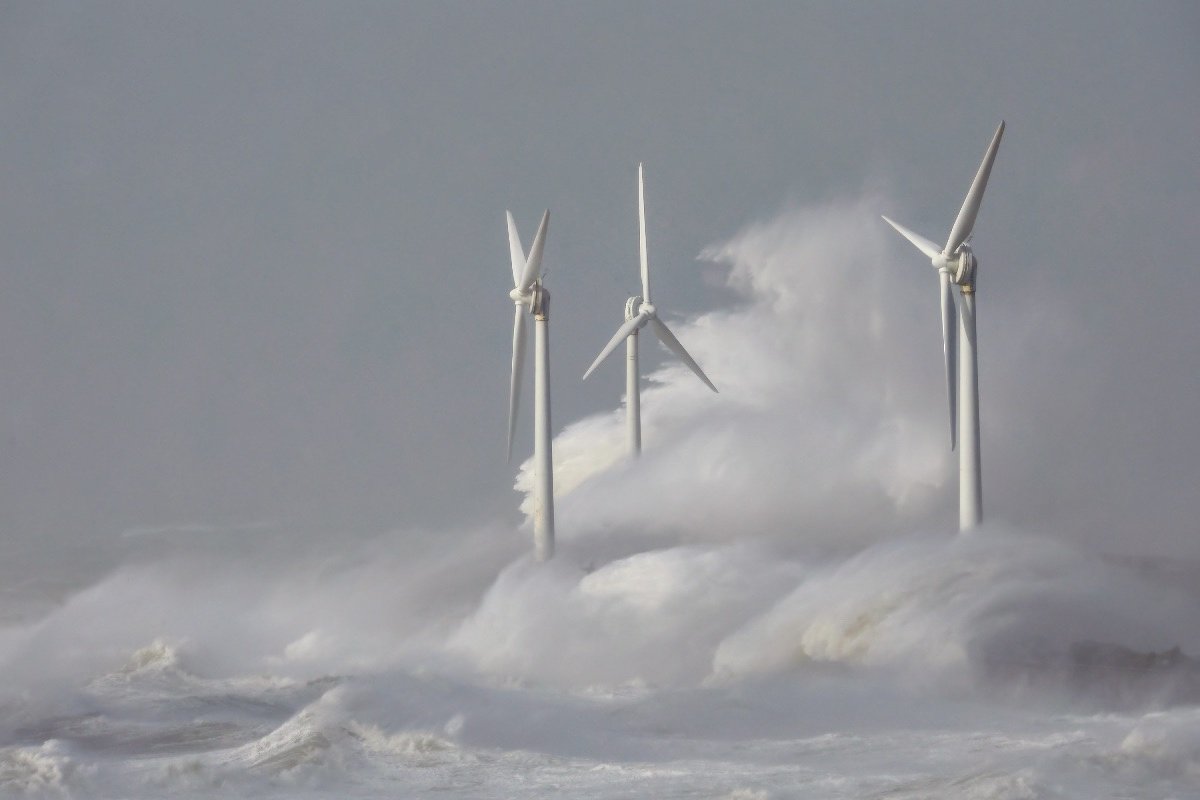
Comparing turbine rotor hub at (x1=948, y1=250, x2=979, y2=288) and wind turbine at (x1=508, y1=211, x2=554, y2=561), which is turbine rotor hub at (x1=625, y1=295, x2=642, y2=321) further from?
turbine rotor hub at (x1=948, y1=250, x2=979, y2=288)

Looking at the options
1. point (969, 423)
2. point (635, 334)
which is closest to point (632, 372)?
point (635, 334)

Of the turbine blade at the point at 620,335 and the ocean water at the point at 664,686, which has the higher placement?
the turbine blade at the point at 620,335

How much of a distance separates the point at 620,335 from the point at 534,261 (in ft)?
26.1

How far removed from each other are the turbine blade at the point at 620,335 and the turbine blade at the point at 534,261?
20.9 feet

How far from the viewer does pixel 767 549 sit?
72.8 metres

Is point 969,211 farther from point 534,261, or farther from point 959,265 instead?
point 534,261

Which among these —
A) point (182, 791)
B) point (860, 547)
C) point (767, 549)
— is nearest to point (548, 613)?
point (767, 549)

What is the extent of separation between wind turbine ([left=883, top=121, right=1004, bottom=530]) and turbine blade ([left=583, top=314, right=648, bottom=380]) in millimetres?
16263

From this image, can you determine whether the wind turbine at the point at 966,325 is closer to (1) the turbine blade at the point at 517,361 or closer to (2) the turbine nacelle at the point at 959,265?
(2) the turbine nacelle at the point at 959,265

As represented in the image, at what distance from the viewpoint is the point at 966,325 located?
57281 millimetres

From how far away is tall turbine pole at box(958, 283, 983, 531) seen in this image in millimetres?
55594

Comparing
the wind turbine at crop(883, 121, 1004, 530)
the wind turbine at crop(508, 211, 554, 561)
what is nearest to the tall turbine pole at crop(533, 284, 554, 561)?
the wind turbine at crop(508, 211, 554, 561)

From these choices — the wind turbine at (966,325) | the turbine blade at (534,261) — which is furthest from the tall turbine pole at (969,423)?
the turbine blade at (534,261)

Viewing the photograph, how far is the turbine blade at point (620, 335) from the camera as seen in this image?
7144cm
